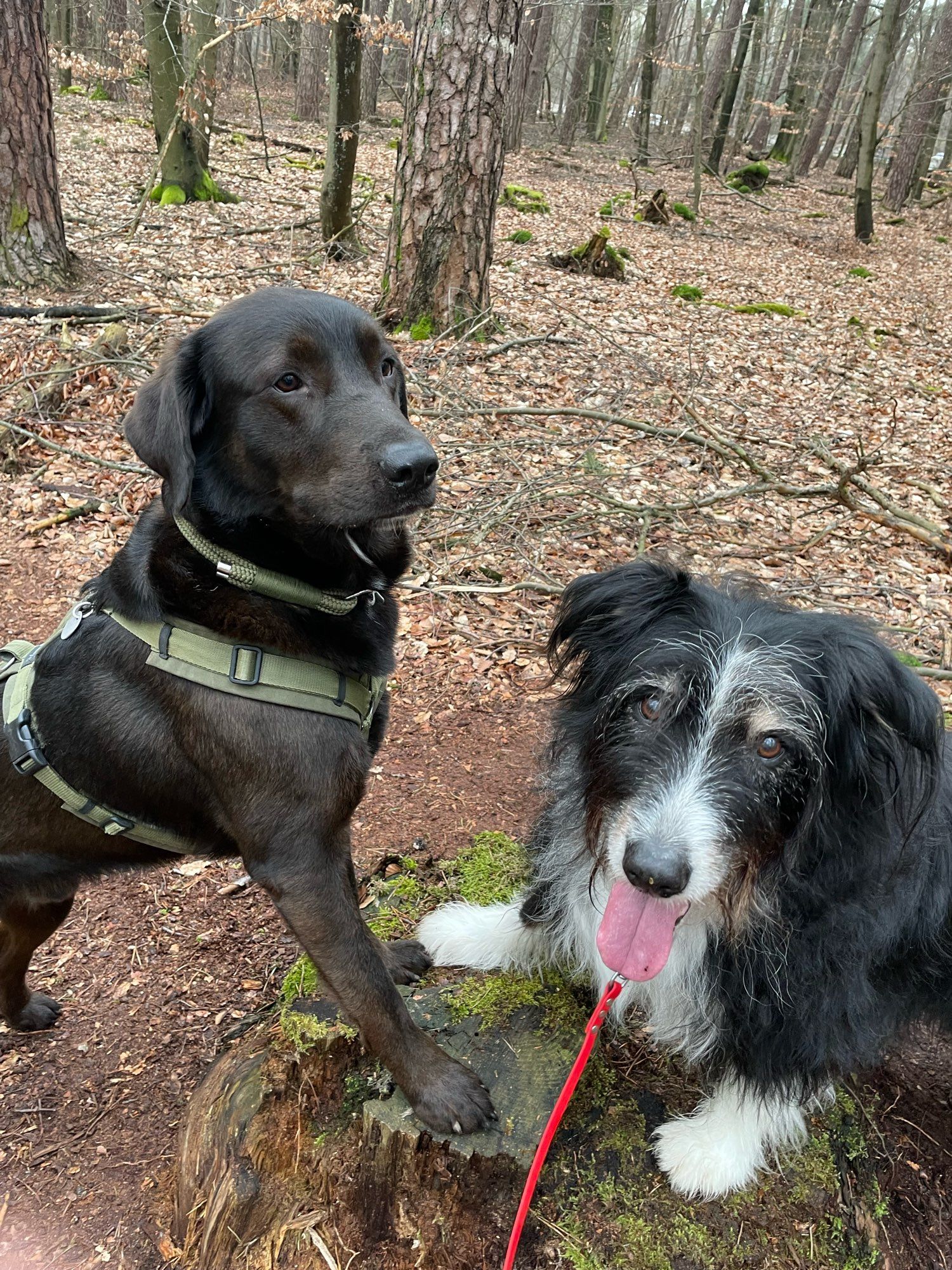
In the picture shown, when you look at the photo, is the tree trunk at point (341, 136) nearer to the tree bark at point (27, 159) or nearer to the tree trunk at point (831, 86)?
the tree bark at point (27, 159)

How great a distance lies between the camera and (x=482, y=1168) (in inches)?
88.0

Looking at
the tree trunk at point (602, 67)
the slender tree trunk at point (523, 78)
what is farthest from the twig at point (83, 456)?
the tree trunk at point (602, 67)

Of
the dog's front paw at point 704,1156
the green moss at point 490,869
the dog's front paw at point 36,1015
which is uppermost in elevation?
the dog's front paw at point 704,1156

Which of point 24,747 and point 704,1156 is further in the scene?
point 24,747

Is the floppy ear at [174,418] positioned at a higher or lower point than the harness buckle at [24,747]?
higher

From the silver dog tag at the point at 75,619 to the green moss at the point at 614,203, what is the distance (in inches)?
728

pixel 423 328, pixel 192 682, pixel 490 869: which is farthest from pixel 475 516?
pixel 192 682

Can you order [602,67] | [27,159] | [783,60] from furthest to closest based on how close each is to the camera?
[783,60], [602,67], [27,159]

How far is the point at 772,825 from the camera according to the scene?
2090 millimetres

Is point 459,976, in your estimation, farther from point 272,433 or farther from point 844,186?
point 844,186

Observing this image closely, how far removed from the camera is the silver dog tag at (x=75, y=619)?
99.8 inches

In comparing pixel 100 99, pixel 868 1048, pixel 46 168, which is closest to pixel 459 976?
pixel 868 1048

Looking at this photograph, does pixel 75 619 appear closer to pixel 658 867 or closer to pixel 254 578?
pixel 254 578

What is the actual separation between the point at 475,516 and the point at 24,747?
4.27m
